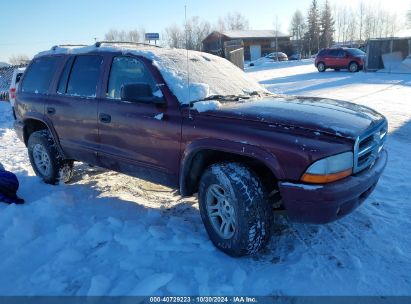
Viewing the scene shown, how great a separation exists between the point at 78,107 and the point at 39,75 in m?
1.29

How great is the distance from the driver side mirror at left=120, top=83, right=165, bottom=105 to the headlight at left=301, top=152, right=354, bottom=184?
62.2 inches

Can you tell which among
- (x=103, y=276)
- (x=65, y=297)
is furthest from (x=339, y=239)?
(x=65, y=297)

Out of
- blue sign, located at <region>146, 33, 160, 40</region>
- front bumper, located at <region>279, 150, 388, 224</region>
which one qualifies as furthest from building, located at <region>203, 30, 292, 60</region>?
front bumper, located at <region>279, 150, 388, 224</region>

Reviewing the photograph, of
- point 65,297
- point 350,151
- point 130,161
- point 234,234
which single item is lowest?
point 65,297

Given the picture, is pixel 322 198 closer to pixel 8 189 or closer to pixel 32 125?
pixel 8 189

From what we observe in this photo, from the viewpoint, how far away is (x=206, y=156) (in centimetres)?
348

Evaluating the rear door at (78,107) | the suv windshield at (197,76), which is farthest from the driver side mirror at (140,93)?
the rear door at (78,107)

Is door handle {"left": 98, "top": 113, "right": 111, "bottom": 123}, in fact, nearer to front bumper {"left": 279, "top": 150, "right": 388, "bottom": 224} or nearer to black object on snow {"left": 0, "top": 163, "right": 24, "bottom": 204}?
black object on snow {"left": 0, "top": 163, "right": 24, "bottom": 204}

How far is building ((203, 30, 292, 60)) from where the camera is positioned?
63469 millimetres

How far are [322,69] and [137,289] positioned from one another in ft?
84.6

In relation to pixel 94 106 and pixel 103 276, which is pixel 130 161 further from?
pixel 103 276

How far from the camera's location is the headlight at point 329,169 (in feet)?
9.04

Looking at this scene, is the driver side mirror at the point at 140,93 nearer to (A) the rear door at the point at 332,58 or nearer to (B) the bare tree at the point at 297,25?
(A) the rear door at the point at 332,58

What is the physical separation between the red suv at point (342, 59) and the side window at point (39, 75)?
2334cm
